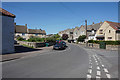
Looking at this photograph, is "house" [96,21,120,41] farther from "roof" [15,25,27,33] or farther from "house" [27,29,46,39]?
"roof" [15,25,27,33]

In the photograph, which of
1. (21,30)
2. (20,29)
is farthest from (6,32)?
(20,29)

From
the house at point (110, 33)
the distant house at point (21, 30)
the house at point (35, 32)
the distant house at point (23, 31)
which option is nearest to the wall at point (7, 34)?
the house at point (110, 33)

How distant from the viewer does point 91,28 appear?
184ft

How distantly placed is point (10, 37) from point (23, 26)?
50.6 m

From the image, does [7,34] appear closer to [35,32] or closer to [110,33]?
[110,33]

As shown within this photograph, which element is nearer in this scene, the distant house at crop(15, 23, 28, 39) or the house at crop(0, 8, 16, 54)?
the house at crop(0, 8, 16, 54)

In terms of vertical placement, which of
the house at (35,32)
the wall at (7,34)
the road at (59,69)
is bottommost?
the road at (59,69)

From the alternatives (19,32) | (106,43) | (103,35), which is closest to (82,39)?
(103,35)

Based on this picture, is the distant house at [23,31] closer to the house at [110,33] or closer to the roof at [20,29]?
the roof at [20,29]

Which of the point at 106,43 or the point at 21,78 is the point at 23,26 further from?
the point at 21,78

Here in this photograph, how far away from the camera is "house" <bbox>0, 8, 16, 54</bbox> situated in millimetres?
14352

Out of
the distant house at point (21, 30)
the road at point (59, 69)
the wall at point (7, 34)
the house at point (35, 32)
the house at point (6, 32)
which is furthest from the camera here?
the house at point (35, 32)

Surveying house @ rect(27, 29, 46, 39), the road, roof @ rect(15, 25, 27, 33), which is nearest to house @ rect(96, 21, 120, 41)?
the road

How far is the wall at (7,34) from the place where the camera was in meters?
14.5
